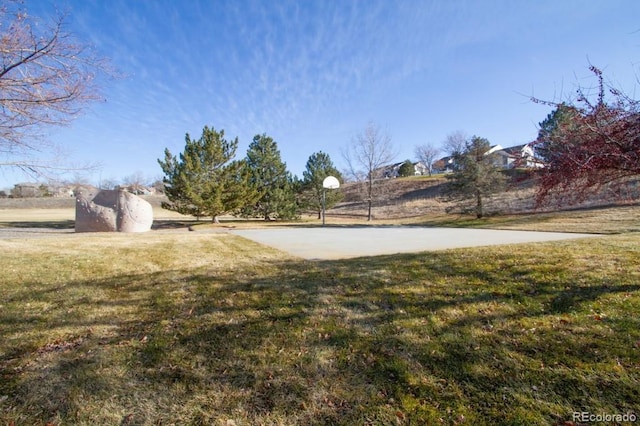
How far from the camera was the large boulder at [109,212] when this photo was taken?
12.4 m

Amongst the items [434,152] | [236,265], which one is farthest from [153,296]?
[434,152]

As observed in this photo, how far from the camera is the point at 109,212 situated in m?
12.4

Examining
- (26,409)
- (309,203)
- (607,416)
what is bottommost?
(607,416)

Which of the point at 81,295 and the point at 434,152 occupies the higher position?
the point at 434,152

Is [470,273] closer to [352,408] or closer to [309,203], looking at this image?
[352,408]

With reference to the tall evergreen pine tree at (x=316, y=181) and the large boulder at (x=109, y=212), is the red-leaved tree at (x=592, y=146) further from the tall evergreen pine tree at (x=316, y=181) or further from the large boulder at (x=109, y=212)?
the tall evergreen pine tree at (x=316, y=181)

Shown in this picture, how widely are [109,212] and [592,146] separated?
15.3 metres

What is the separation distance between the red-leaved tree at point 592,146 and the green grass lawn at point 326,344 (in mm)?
1386

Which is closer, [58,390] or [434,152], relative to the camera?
[58,390]

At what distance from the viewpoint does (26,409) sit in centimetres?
182

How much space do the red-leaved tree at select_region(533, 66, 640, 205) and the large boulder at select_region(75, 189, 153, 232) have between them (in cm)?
1436

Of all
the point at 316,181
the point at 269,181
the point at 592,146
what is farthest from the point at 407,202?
the point at 592,146

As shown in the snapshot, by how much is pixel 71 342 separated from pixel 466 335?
3.68 meters

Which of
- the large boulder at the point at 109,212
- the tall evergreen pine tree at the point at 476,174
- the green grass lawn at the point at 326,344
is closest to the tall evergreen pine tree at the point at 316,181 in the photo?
the tall evergreen pine tree at the point at 476,174
